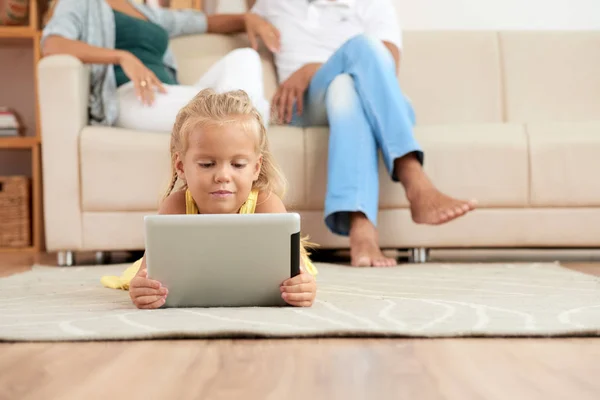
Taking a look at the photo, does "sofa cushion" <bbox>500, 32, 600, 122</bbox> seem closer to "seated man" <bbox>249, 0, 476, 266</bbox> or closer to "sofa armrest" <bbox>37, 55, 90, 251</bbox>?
"seated man" <bbox>249, 0, 476, 266</bbox>

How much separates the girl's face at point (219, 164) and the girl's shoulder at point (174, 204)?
0.07 metres

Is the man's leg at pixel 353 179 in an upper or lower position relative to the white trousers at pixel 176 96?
lower

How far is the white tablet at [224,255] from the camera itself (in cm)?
109

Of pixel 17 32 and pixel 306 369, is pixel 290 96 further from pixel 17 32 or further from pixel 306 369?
pixel 306 369

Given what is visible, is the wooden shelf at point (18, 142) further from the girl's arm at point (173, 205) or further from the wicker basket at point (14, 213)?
the girl's arm at point (173, 205)

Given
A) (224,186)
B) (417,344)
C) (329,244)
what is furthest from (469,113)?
(417,344)

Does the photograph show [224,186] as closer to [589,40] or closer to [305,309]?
[305,309]

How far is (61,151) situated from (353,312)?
134cm

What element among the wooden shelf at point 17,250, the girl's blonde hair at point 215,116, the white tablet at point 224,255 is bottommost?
the wooden shelf at point 17,250

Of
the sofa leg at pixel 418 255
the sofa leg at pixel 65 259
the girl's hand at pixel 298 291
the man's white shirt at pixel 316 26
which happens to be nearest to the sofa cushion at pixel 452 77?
the man's white shirt at pixel 316 26

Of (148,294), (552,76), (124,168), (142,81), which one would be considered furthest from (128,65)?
(552,76)

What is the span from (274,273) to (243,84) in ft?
3.74

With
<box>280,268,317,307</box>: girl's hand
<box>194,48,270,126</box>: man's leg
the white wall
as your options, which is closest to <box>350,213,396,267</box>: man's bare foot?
<box>194,48,270,126</box>: man's leg

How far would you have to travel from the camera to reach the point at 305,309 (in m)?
1.12
